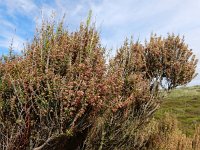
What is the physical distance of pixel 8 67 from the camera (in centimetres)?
908

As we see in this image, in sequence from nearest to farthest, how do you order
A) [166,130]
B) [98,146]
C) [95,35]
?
[95,35] → [98,146] → [166,130]

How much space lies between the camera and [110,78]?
30.9 feet

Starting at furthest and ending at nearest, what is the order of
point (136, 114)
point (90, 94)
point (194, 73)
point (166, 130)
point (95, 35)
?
1. point (166, 130)
2. point (194, 73)
3. point (136, 114)
4. point (95, 35)
5. point (90, 94)

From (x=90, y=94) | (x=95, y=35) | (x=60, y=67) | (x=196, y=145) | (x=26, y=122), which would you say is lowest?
(x=196, y=145)

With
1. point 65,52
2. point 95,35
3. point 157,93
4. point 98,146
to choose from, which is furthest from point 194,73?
point 65,52

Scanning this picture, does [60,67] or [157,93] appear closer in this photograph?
[60,67]

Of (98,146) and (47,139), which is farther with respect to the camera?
(98,146)

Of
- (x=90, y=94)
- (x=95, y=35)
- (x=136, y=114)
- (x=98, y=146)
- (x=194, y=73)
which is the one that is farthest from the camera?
(x=194, y=73)

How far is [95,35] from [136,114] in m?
5.82

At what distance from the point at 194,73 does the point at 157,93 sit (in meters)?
2.29

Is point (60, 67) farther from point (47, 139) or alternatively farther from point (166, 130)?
point (166, 130)

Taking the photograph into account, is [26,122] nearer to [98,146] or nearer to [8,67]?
[8,67]

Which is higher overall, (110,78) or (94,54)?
(94,54)

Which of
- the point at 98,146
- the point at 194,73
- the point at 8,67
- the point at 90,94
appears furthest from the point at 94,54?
the point at 194,73
